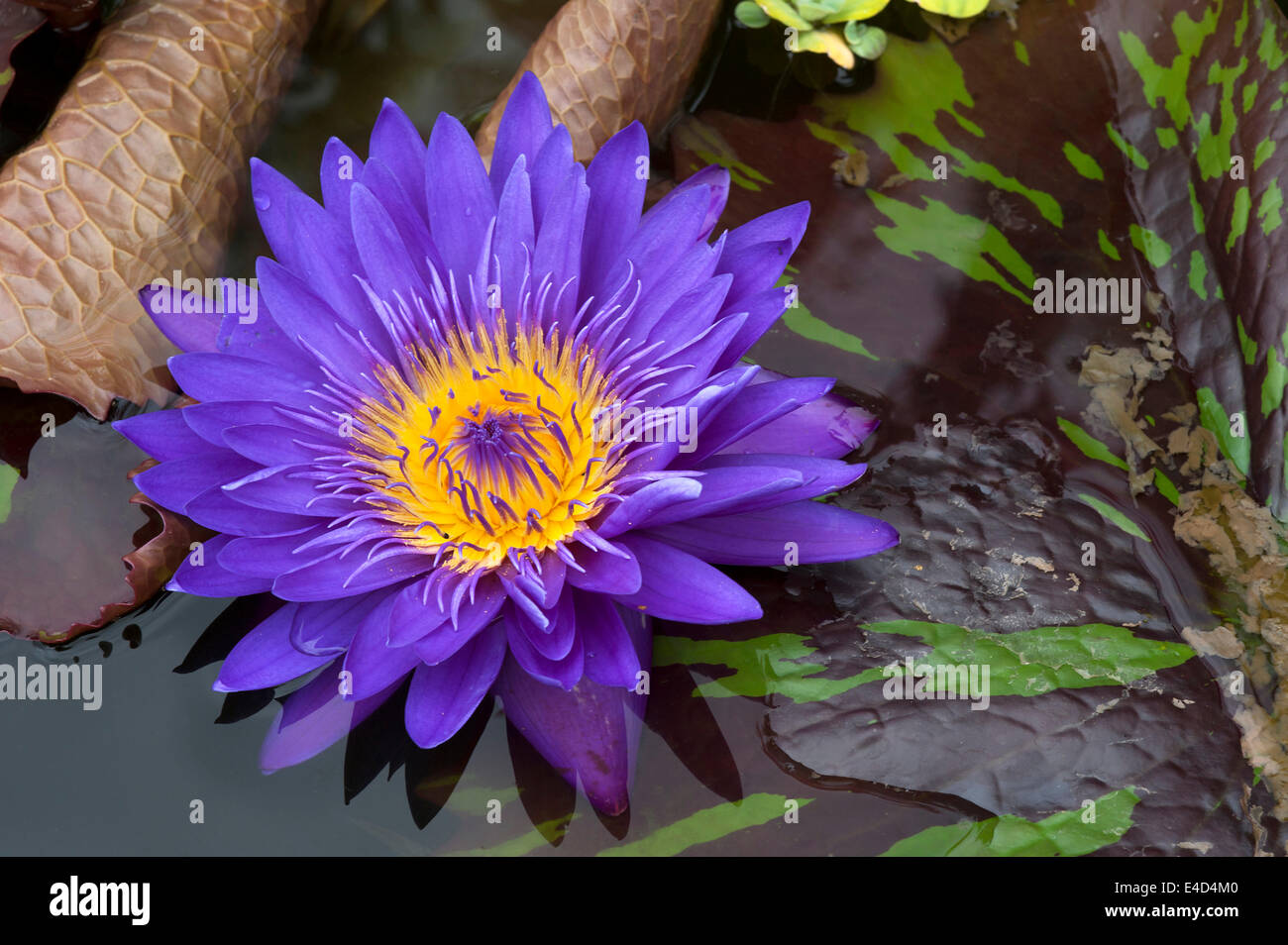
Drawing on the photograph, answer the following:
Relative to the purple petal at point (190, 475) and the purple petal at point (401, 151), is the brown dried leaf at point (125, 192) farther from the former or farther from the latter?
the purple petal at point (401, 151)

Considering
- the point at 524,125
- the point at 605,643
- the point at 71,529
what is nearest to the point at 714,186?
the point at 524,125

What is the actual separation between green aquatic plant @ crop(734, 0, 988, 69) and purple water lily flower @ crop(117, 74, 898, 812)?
66cm

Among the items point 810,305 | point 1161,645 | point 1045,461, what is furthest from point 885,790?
point 810,305

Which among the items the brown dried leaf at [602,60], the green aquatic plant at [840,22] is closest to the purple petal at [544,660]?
the brown dried leaf at [602,60]

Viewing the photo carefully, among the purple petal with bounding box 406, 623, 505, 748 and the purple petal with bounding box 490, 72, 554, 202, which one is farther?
the purple petal with bounding box 490, 72, 554, 202

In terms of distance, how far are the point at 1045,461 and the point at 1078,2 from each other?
1.10m

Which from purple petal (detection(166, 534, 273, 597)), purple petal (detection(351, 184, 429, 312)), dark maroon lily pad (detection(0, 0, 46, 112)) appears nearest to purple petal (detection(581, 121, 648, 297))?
purple petal (detection(351, 184, 429, 312))

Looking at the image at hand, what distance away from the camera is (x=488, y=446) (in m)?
1.53

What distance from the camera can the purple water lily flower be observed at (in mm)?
1397

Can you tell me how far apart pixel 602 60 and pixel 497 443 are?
94cm

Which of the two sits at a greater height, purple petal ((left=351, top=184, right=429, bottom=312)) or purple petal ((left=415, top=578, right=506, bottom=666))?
purple petal ((left=351, top=184, right=429, bottom=312))

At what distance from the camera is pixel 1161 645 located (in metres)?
1.52

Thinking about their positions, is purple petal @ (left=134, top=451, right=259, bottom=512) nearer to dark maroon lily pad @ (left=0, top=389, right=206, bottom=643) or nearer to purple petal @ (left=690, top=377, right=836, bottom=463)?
dark maroon lily pad @ (left=0, top=389, right=206, bottom=643)
